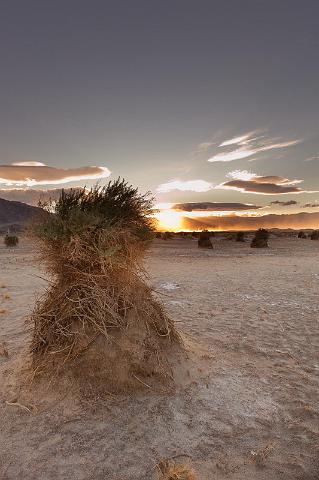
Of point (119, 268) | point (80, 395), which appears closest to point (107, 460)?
point (80, 395)

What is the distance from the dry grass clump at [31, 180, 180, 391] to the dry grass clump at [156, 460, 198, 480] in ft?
4.43

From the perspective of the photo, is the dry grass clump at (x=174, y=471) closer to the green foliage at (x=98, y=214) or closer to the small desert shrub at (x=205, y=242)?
the green foliage at (x=98, y=214)

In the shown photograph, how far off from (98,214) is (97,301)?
1166 mm

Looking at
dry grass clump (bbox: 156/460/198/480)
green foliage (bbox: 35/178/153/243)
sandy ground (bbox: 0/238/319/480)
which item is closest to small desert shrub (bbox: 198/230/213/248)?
sandy ground (bbox: 0/238/319/480)

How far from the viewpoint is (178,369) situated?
17.6 ft

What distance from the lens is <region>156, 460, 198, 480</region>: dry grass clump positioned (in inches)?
135

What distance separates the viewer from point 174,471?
3.47 meters

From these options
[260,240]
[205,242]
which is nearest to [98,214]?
[205,242]

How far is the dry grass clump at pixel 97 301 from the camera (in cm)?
488

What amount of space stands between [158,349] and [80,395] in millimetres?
1173

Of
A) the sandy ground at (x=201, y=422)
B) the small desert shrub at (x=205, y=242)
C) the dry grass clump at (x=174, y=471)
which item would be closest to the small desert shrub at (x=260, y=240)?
the small desert shrub at (x=205, y=242)

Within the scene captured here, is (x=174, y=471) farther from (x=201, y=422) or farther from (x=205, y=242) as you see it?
(x=205, y=242)

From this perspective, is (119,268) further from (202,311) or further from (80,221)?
(202,311)

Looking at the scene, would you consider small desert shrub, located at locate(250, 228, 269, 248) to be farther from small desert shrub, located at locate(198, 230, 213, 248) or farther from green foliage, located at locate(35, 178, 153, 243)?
green foliage, located at locate(35, 178, 153, 243)
